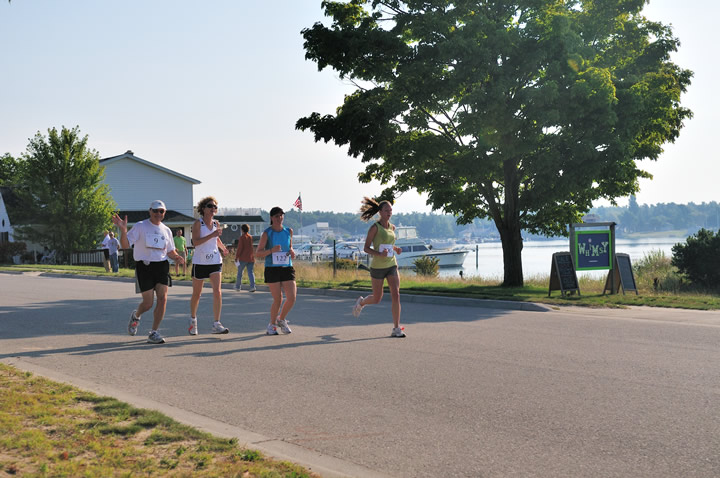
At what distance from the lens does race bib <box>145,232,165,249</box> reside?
959 cm

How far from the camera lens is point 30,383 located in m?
6.75

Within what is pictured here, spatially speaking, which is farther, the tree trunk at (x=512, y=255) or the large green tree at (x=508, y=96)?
the tree trunk at (x=512, y=255)

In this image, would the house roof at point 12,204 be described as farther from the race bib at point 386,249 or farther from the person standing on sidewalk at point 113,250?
the race bib at point 386,249

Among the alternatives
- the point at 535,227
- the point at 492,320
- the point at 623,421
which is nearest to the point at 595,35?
the point at 535,227

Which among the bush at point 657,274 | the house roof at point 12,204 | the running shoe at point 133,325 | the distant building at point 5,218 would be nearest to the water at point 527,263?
the bush at point 657,274

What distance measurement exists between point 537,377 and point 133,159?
51.9 m

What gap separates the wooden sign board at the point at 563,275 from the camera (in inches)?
665

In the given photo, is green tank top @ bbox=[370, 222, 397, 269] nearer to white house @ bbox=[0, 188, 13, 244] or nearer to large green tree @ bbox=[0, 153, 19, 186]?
white house @ bbox=[0, 188, 13, 244]

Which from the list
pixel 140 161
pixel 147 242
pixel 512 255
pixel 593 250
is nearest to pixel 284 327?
pixel 147 242

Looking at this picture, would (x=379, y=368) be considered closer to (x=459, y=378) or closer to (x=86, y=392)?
(x=459, y=378)

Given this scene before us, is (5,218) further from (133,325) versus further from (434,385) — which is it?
(434,385)

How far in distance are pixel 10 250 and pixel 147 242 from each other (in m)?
41.8

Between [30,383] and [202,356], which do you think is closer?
[30,383]

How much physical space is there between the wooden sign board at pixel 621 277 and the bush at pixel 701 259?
612 cm
